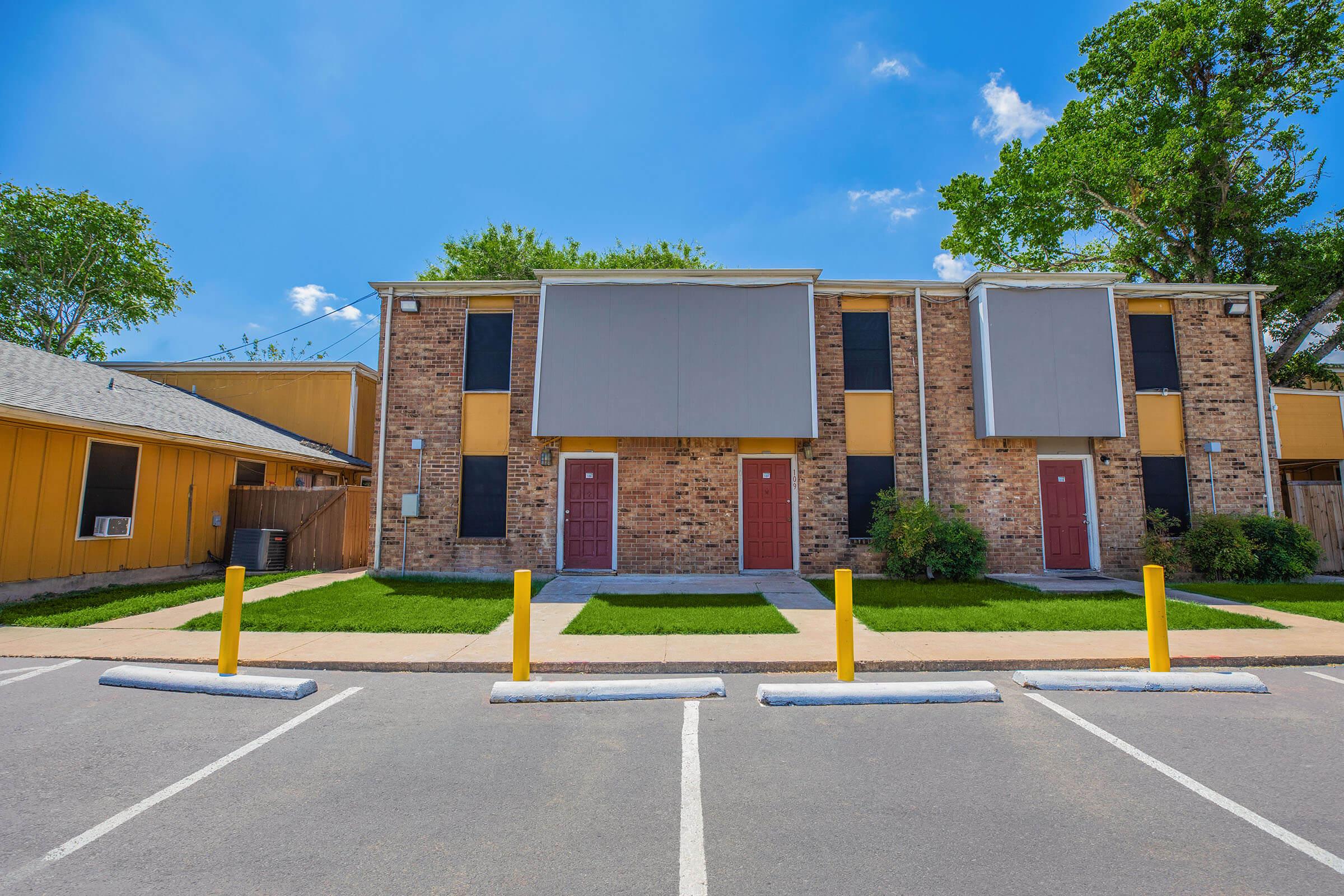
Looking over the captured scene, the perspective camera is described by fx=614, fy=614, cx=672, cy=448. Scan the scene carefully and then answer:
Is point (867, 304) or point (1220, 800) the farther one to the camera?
point (867, 304)

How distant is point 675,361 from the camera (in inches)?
467

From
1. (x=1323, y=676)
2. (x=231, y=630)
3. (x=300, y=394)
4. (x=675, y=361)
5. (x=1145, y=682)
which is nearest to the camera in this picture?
(x=1145, y=682)

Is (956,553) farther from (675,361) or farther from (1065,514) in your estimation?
(675,361)

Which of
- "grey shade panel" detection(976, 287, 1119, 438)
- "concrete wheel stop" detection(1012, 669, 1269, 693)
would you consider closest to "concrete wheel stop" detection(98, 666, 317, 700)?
"concrete wheel stop" detection(1012, 669, 1269, 693)

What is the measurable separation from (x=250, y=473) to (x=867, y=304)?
1462cm

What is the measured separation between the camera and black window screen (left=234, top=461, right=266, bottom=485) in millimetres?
14164

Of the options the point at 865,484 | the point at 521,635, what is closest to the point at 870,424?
the point at 865,484

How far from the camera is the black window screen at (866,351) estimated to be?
12.6 metres

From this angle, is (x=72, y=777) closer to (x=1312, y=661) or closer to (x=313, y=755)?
(x=313, y=755)

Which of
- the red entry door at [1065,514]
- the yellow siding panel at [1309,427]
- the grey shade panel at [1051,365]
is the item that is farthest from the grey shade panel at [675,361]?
the yellow siding panel at [1309,427]

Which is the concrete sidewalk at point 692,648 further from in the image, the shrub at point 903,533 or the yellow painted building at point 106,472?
the shrub at point 903,533

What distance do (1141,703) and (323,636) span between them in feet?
27.3

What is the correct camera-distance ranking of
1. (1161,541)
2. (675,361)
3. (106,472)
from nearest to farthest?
(106,472) < (675,361) < (1161,541)

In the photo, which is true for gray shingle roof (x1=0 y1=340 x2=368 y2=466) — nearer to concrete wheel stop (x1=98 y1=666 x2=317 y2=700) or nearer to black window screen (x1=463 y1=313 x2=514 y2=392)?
black window screen (x1=463 y1=313 x2=514 y2=392)
